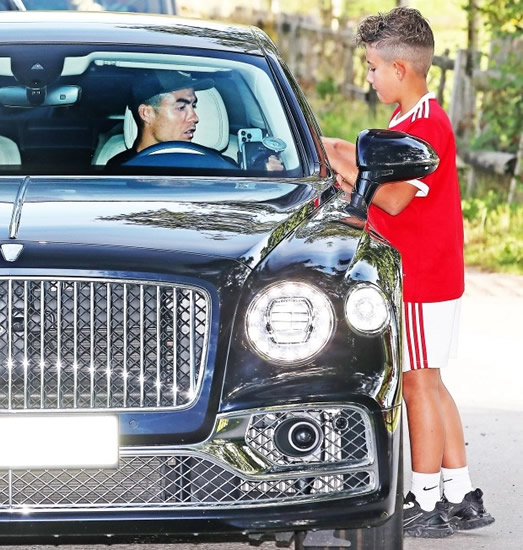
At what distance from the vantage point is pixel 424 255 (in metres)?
5.59

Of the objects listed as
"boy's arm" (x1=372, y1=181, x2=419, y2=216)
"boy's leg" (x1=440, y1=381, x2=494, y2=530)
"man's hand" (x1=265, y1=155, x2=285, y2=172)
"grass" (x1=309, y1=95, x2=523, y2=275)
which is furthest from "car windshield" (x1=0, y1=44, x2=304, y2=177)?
"grass" (x1=309, y1=95, x2=523, y2=275)

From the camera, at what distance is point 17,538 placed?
4.12 meters

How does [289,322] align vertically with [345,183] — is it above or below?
above

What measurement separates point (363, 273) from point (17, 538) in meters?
1.13

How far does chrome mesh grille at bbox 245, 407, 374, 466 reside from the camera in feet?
13.7

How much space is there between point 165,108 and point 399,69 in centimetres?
84

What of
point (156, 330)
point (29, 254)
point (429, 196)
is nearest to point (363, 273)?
point (156, 330)

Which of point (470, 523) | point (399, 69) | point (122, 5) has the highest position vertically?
point (399, 69)

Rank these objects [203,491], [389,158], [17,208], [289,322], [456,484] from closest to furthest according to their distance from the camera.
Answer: [203,491]
[289,322]
[17,208]
[389,158]
[456,484]

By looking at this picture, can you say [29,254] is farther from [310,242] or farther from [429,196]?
[429,196]

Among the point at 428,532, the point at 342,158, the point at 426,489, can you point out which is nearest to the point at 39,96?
the point at 342,158

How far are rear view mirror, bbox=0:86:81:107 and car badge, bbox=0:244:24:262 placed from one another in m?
1.78

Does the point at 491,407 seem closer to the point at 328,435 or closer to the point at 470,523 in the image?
the point at 470,523

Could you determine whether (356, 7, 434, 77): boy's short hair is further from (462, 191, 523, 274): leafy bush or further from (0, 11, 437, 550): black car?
(462, 191, 523, 274): leafy bush
